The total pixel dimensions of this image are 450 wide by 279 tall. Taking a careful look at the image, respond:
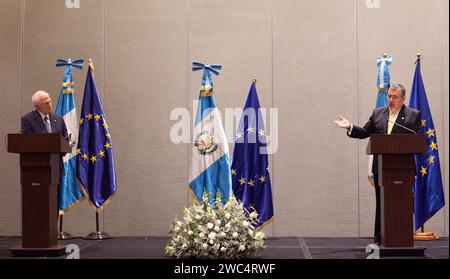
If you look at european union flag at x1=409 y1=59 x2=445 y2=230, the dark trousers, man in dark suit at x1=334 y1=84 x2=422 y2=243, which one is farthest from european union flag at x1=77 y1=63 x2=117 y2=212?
european union flag at x1=409 y1=59 x2=445 y2=230

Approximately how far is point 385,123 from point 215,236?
2.05 metres

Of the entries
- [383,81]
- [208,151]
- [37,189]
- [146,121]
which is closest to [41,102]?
[37,189]

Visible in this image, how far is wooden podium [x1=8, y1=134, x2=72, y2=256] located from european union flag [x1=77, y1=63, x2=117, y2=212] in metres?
1.50

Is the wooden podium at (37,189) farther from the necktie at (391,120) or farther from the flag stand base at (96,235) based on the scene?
the necktie at (391,120)

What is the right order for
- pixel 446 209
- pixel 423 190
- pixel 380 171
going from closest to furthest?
pixel 380 171
pixel 423 190
pixel 446 209

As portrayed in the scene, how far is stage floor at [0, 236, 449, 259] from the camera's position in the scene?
583cm

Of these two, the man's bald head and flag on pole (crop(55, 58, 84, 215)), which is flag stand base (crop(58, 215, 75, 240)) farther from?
the man's bald head

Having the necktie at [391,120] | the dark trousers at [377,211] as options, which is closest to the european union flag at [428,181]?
the dark trousers at [377,211]

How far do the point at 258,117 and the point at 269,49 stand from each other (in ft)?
3.61

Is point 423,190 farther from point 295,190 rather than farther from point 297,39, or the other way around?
point 297,39

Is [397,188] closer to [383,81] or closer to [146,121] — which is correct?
[383,81]

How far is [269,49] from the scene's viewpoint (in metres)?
8.01

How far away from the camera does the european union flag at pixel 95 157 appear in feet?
24.0

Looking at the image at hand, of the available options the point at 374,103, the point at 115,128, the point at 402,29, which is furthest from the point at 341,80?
the point at 115,128
